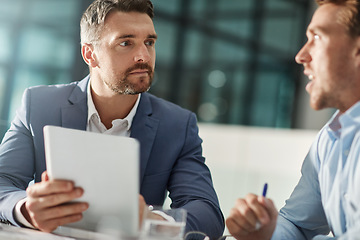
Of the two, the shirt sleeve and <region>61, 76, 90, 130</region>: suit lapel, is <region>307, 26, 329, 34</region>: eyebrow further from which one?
<region>61, 76, 90, 130</region>: suit lapel

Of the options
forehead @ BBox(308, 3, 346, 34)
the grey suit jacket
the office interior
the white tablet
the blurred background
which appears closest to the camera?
the white tablet

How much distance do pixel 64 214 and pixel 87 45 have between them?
1.07 meters

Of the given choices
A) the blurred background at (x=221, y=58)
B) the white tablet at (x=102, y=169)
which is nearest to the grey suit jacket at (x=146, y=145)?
the white tablet at (x=102, y=169)

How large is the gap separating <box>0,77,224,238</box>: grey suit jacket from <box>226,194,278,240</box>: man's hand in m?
0.43

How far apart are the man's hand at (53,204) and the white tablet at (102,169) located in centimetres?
2

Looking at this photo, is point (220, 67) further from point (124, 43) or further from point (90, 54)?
point (124, 43)

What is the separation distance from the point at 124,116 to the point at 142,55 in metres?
0.28

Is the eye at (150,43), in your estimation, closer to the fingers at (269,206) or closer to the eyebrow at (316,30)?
the eyebrow at (316,30)

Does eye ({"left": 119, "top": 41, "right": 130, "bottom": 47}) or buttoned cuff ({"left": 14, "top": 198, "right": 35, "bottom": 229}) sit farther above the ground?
eye ({"left": 119, "top": 41, "right": 130, "bottom": 47})

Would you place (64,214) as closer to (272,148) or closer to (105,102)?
(105,102)

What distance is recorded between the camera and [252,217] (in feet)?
4.33

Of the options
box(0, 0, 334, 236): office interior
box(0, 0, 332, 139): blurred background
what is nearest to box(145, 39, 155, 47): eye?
box(0, 0, 334, 236): office interior

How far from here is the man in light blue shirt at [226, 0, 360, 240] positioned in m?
1.33

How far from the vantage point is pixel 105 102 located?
2088 millimetres
